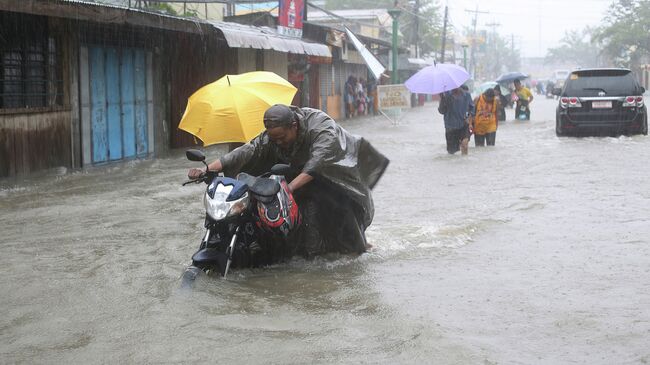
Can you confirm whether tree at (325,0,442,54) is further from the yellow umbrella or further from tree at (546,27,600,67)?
tree at (546,27,600,67)

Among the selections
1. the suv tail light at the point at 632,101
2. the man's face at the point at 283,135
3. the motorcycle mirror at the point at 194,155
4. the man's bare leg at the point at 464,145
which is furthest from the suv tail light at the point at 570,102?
the motorcycle mirror at the point at 194,155

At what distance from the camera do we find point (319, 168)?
5.91 metres

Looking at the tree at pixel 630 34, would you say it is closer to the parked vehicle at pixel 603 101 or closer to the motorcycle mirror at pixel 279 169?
the parked vehicle at pixel 603 101

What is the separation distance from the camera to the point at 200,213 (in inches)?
375

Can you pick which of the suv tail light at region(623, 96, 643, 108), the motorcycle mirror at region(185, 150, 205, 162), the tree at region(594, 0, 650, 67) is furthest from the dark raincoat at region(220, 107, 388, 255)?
the tree at region(594, 0, 650, 67)

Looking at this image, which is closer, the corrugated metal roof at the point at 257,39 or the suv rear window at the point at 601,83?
the corrugated metal roof at the point at 257,39

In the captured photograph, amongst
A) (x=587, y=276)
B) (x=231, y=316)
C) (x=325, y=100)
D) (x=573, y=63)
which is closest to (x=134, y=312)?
(x=231, y=316)

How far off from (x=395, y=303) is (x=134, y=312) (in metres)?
1.70

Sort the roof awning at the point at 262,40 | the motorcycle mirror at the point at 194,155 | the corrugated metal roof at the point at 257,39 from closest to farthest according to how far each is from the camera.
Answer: the motorcycle mirror at the point at 194,155
the corrugated metal roof at the point at 257,39
the roof awning at the point at 262,40

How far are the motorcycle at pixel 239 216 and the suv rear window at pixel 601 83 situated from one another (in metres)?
13.9

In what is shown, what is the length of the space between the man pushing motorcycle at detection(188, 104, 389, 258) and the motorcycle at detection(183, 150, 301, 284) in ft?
0.64

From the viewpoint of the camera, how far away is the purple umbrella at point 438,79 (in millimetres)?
15884

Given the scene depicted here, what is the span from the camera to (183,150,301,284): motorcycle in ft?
17.9

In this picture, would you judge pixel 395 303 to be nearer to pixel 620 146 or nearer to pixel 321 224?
pixel 321 224
